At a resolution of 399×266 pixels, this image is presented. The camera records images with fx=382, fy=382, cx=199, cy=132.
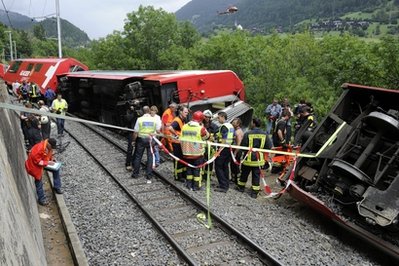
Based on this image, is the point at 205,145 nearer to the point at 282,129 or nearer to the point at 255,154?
the point at 255,154

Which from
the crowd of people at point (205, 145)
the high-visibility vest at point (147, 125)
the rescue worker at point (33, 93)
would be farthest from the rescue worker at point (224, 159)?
the rescue worker at point (33, 93)

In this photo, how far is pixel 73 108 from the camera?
19.3 m

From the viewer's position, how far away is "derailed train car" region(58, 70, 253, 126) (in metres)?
11.7

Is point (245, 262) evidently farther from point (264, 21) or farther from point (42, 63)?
point (264, 21)

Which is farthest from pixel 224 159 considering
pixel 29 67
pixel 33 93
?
pixel 29 67

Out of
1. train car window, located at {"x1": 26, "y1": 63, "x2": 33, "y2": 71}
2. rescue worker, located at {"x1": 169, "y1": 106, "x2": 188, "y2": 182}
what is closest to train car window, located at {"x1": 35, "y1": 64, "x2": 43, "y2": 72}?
train car window, located at {"x1": 26, "y1": 63, "x2": 33, "y2": 71}

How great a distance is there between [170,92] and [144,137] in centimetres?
272

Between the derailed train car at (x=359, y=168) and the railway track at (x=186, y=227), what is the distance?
1.48 metres

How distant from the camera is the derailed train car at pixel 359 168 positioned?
5621 mm

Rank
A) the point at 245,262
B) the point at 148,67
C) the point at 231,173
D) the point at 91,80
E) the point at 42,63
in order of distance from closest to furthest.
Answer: the point at 245,262 → the point at 231,173 → the point at 91,80 → the point at 42,63 → the point at 148,67

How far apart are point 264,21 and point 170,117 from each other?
655 ft

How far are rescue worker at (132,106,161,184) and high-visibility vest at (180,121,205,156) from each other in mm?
1054

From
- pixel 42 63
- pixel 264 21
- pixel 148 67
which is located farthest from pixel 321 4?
pixel 42 63

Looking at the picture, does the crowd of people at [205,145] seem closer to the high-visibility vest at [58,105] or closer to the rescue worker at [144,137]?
the rescue worker at [144,137]
